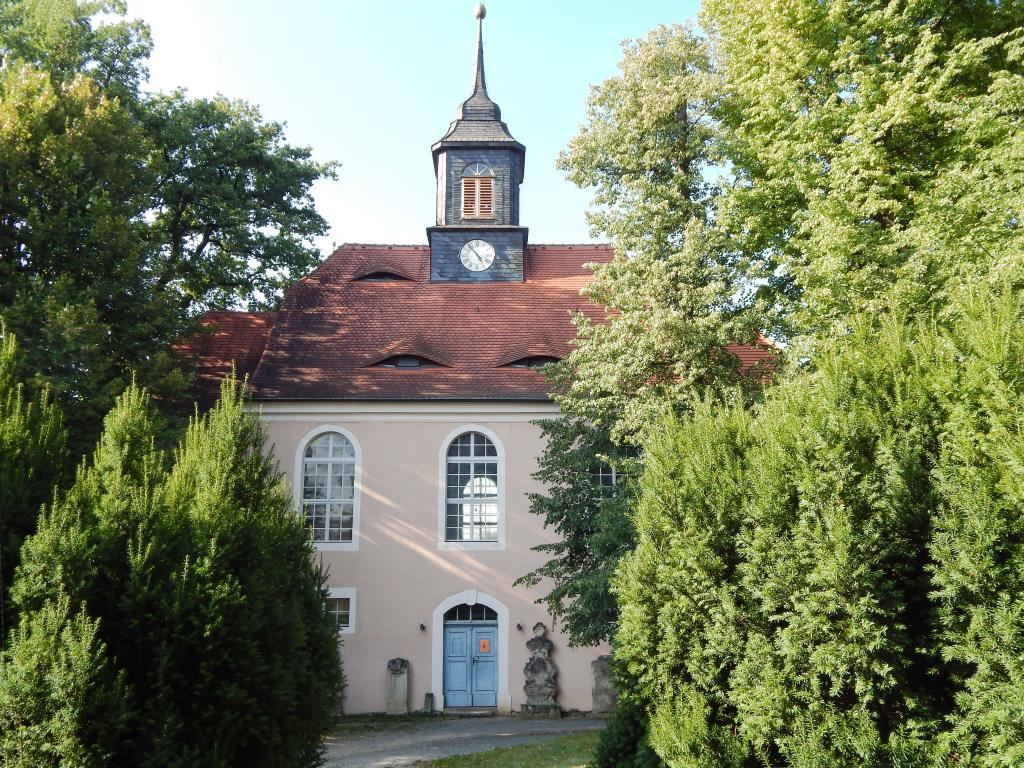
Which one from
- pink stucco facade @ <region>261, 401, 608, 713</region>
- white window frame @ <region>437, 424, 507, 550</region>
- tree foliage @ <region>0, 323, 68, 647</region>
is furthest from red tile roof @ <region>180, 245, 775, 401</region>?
tree foliage @ <region>0, 323, 68, 647</region>

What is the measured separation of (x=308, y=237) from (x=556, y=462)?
12.2 metres

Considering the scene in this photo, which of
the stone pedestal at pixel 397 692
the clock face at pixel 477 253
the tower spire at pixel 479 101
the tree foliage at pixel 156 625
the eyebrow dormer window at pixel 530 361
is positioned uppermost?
the tower spire at pixel 479 101

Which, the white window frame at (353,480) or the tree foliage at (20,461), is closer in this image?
the tree foliage at (20,461)

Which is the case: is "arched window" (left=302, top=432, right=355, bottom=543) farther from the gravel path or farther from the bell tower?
the bell tower

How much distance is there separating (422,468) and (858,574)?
1327 centimetres

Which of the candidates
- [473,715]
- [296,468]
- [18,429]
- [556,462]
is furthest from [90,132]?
[473,715]

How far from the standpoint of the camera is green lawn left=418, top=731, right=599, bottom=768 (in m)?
13.1

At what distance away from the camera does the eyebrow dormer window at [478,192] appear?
2453 centimetres

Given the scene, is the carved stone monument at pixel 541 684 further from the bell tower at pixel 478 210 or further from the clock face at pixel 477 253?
the clock face at pixel 477 253

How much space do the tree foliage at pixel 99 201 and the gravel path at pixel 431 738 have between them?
7.12 m

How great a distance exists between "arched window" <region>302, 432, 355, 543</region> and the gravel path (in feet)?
14.9

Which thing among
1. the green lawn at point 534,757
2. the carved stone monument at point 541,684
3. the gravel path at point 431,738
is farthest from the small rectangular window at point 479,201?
the green lawn at point 534,757

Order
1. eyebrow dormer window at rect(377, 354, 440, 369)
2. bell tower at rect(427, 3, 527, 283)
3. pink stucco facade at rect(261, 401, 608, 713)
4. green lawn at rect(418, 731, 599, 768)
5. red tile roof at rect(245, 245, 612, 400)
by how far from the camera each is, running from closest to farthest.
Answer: green lawn at rect(418, 731, 599, 768) → pink stucco facade at rect(261, 401, 608, 713) → red tile roof at rect(245, 245, 612, 400) → eyebrow dormer window at rect(377, 354, 440, 369) → bell tower at rect(427, 3, 527, 283)

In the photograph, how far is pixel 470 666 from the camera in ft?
64.5
